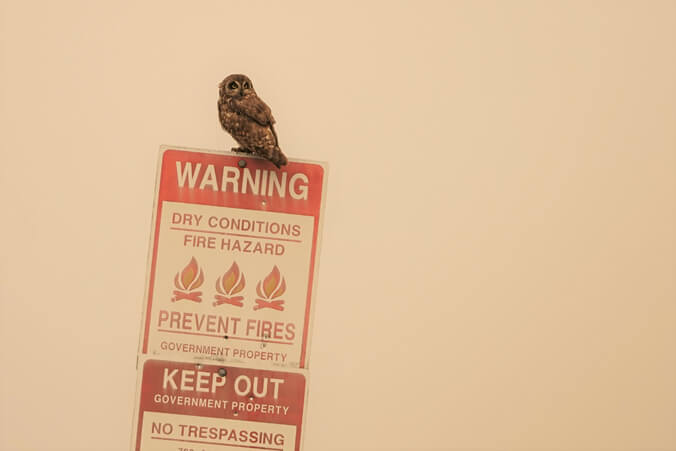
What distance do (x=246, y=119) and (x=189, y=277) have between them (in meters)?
0.32

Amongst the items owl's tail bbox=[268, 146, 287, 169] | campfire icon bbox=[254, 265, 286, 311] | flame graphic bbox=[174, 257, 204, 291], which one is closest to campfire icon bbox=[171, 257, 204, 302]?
flame graphic bbox=[174, 257, 204, 291]

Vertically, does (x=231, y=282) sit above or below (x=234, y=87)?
below

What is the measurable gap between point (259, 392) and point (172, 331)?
0.67 feet

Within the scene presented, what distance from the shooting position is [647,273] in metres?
1.63

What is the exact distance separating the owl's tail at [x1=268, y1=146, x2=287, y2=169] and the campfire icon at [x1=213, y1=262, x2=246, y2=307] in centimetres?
21

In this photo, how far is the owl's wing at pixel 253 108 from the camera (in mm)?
1446

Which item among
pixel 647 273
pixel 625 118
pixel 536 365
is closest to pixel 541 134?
pixel 625 118

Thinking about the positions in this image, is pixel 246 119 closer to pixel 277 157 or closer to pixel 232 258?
pixel 277 157

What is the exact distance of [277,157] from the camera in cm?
145

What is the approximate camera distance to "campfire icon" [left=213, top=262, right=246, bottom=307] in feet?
4.87

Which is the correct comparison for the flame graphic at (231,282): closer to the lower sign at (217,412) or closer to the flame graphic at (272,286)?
the flame graphic at (272,286)

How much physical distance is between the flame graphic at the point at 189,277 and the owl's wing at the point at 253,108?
294mm

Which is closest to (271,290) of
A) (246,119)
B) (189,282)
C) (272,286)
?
(272,286)

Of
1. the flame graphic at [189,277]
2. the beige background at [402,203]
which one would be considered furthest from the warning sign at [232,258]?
the beige background at [402,203]
